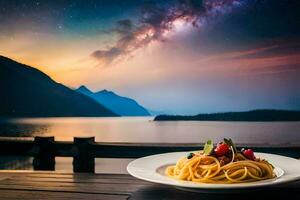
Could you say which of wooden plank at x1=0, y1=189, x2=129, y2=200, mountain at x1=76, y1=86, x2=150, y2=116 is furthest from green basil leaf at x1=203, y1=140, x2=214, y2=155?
mountain at x1=76, y1=86, x2=150, y2=116

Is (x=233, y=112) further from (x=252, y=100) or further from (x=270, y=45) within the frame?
(x=270, y=45)

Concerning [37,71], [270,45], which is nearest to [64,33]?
[37,71]

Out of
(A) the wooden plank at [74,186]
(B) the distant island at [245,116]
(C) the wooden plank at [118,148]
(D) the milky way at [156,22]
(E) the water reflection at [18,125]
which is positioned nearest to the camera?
(A) the wooden plank at [74,186]

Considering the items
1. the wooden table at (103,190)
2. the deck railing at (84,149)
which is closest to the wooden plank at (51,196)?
the wooden table at (103,190)

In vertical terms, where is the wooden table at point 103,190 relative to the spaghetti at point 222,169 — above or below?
below

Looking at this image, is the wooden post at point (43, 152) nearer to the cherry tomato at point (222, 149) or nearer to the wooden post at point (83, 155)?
the wooden post at point (83, 155)

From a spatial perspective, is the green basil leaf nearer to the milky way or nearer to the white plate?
the white plate
